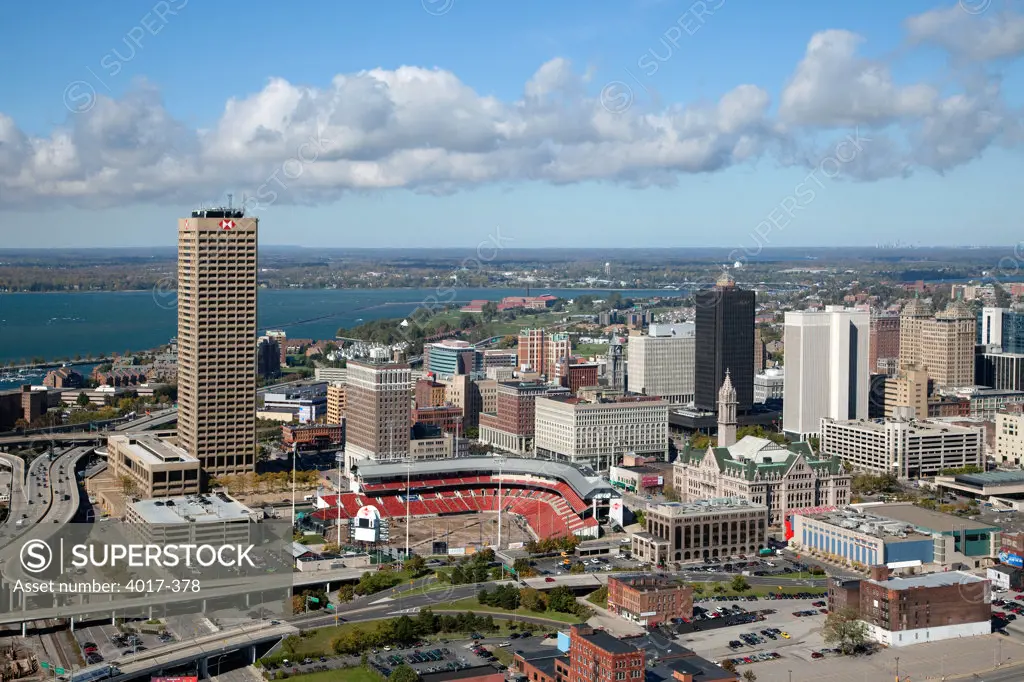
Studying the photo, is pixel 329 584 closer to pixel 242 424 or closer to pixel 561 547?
pixel 561 547

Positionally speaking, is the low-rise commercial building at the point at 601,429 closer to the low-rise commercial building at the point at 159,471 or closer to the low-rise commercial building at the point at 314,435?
the low-rise commercial building at the point at 314,435

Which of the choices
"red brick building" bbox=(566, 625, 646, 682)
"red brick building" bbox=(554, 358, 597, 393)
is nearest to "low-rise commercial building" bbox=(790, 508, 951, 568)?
"red brick building" bbox=(566, 625, 646, 682)

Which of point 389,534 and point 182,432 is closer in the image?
point 389,534

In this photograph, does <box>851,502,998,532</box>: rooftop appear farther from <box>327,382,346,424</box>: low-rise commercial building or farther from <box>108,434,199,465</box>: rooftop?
<box>327,382,346,424</box>: low-rise commercial building

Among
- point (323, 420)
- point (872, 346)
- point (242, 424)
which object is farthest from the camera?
point (872, 346)

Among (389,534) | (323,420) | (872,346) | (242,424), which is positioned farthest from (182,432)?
(872,346)

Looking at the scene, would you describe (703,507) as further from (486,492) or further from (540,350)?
(540,350)

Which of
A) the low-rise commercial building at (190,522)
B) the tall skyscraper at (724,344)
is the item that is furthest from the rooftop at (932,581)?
the tall skyscraper at (724,344)
